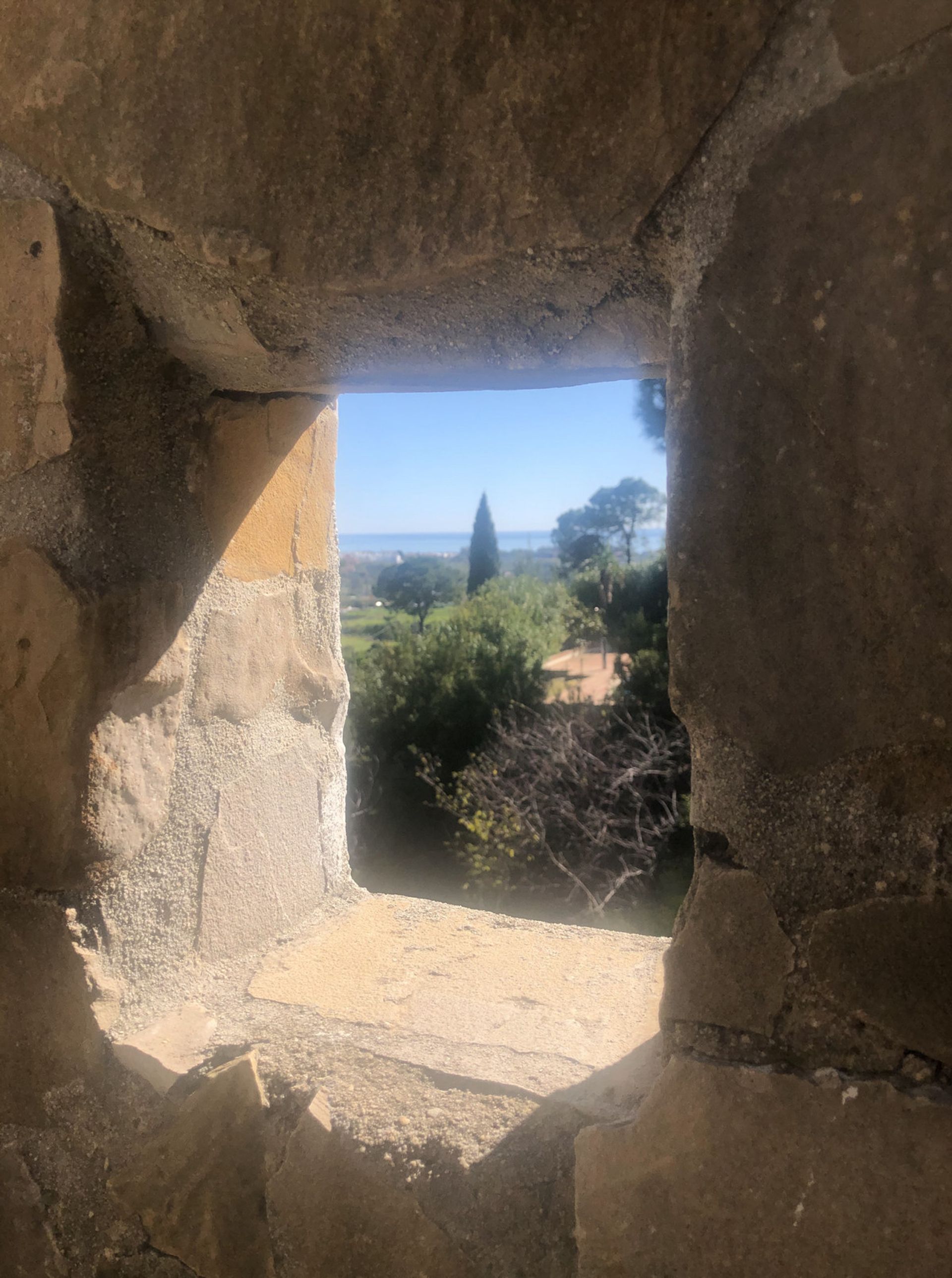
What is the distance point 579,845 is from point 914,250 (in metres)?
7.41

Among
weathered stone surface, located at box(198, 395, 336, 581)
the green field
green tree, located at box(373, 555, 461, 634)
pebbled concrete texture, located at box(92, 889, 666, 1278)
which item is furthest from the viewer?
green tree, located at box(373, 555, 461, 634)

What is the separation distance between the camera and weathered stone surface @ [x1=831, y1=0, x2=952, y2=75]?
564mm

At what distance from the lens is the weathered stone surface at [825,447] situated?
575 millimetres

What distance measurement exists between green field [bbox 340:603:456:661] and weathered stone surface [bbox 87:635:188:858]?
36.4 ft

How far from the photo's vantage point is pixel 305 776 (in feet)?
3.92

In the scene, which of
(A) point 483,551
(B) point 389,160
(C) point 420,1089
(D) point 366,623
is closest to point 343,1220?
(C) point 420,1089

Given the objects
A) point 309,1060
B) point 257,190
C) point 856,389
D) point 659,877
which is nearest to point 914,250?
point 856,389

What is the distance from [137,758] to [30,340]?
1.35 ft

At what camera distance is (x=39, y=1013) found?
0.91m

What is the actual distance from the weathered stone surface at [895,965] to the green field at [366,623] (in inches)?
453

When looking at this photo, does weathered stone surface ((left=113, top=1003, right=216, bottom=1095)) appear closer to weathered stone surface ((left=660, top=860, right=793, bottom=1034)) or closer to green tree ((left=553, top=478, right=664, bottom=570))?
weathered stone surface ((left=660, top=860, right=793, bottom=1034))

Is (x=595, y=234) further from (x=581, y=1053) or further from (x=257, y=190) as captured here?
(x=581, y=1053)

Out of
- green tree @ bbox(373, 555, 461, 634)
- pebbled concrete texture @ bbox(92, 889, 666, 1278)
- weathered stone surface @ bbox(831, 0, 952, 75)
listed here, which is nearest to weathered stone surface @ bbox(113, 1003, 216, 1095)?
pebbled concrete texture @ bbox(92, 889, 666, 1278)

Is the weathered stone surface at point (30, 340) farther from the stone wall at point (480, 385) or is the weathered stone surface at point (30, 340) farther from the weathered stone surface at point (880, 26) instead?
the weathered stone surface at point (880, 26)
